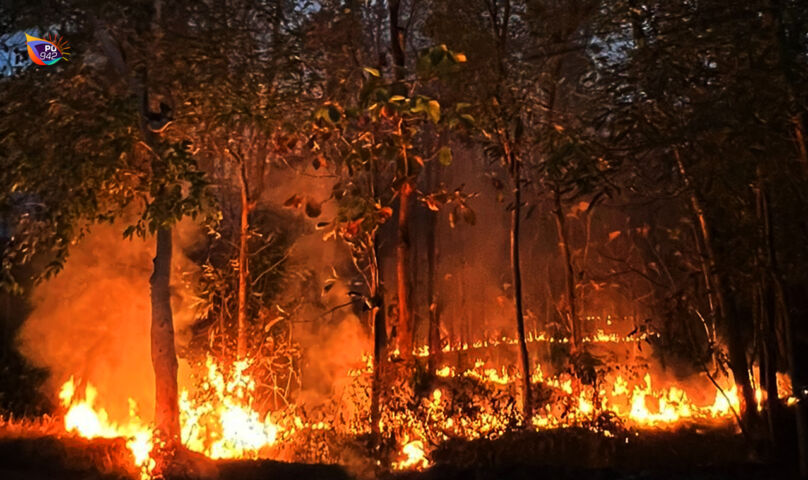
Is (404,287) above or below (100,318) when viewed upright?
below

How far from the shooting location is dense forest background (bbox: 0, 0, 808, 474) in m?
5.29

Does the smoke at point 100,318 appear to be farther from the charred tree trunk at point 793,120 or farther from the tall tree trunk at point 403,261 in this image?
the charred tree trunk at point 793,120

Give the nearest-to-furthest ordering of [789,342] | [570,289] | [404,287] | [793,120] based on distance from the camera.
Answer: [793,120]
[789,342]
[404,287]
[570,289]

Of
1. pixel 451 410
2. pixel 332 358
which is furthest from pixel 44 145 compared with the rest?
pixel 332 358

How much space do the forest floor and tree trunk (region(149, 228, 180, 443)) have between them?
1.87 ft

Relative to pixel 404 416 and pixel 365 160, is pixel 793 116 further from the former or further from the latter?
pixel 404 416

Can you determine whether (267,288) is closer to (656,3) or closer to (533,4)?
(533,4)

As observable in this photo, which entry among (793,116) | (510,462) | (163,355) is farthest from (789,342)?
(163,355)

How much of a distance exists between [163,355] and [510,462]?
3.76 metres

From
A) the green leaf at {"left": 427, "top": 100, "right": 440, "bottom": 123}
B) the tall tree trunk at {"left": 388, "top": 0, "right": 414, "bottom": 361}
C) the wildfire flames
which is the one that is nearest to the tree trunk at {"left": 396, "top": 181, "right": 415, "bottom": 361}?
the tall tree trunk at {"left": 388, "top": 0, "right": 414, "bottom": 361}

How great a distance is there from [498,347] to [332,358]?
12.7 ft

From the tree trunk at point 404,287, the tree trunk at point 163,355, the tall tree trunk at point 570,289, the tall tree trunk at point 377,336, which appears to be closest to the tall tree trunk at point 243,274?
the tall tree trunk at point 377,336

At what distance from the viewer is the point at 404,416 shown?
22.8ft

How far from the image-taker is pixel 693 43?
5.45 m
